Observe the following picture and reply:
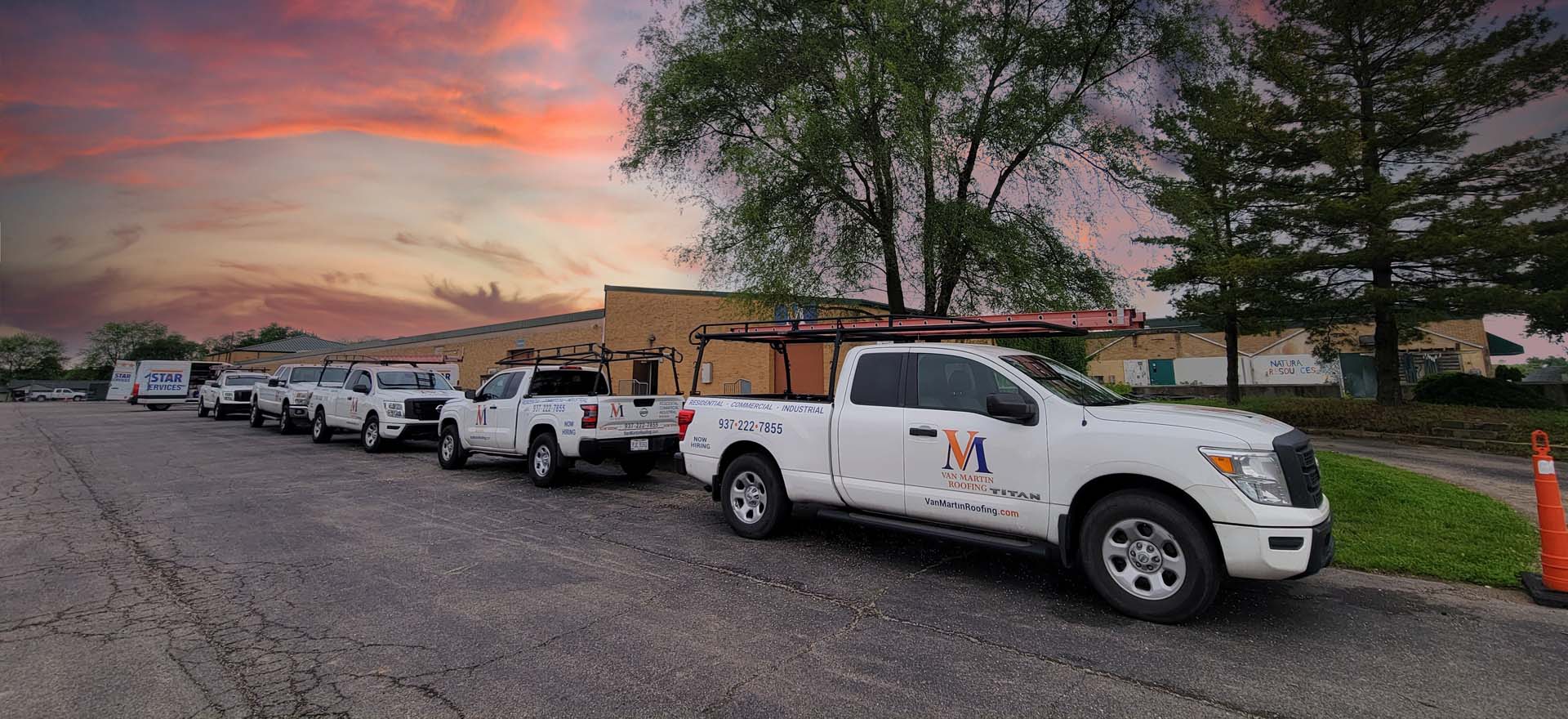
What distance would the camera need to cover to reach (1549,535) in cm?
461

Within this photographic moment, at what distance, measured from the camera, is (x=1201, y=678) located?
336cm

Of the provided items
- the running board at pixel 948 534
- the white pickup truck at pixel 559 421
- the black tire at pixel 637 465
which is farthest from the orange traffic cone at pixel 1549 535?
the black tire at pixel 637 465

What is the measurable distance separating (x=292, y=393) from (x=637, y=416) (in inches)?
563

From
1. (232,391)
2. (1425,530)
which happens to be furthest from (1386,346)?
(232,391)

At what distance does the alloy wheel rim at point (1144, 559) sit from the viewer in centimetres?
414

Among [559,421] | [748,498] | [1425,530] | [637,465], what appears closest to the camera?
[1425,530]

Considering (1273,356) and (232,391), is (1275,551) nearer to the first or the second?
(232,391)

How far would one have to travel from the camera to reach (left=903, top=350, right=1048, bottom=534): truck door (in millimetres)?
4711

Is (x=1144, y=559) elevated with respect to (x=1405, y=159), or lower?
lower

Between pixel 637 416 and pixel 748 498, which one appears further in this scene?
pixel 637 416

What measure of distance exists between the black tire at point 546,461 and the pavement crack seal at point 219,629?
4.04 metres

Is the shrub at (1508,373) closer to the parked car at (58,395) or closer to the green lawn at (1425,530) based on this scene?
the green lawn at (1425,530)

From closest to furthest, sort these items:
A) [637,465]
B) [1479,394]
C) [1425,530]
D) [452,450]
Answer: [1425,530] → [637,465] → [452,450] → [1479,394]

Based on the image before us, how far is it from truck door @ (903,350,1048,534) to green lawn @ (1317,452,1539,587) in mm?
3272
